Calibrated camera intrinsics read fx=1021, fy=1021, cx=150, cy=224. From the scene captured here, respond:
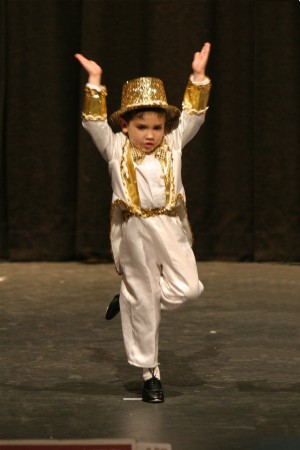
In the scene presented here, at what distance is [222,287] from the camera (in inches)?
198

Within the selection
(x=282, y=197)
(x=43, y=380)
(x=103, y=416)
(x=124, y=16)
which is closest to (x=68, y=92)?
(x=124, y=16)

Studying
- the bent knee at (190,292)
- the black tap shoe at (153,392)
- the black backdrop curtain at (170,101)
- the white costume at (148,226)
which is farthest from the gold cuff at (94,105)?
the black backdrop curtain at (170,101)

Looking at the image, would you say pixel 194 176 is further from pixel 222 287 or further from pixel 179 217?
pixel 179 217

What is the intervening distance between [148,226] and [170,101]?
119 inches

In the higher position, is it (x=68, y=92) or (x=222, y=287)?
(x=68, y=92)

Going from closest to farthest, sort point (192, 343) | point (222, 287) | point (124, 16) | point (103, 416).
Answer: point (103, 416) < point (192, 343) < point (222, 287) < point (124, 16)

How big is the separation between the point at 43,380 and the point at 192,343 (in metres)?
0.73

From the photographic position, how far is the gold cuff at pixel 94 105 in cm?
291

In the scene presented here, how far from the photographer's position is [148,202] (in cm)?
296

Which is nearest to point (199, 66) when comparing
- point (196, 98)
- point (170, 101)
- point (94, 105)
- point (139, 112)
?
point (196, 98)

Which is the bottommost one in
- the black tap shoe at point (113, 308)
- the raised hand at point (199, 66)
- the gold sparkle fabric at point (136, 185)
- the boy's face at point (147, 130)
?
the black tap shoe at point (113, 308)

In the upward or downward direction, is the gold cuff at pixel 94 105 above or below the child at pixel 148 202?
above

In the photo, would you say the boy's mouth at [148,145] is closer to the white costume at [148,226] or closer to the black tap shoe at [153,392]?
the white costume at [148,226]

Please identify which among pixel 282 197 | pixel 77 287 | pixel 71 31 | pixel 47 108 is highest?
pixel 71 31
